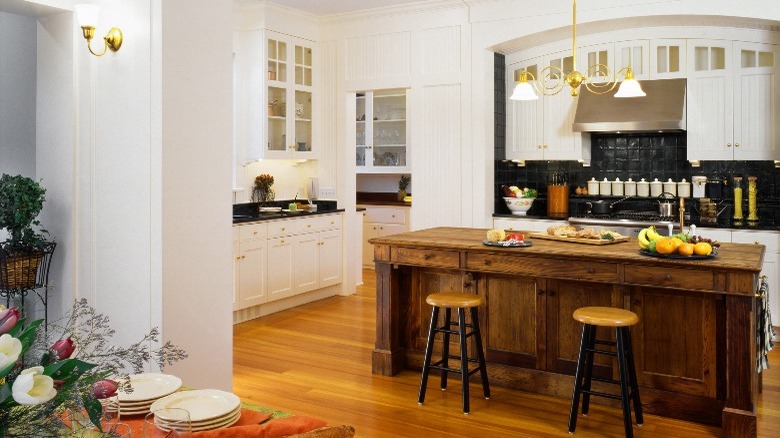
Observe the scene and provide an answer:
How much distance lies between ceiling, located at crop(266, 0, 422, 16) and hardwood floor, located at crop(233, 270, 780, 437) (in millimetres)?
3336

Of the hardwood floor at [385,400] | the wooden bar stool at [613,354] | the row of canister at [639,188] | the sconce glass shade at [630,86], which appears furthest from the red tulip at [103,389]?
the row of canister at [639,188]

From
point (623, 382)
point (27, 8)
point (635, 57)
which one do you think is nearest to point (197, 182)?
point (27, 8)

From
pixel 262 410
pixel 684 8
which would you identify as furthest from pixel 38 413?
pixel 684 8

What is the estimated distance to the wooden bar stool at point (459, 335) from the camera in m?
4.27

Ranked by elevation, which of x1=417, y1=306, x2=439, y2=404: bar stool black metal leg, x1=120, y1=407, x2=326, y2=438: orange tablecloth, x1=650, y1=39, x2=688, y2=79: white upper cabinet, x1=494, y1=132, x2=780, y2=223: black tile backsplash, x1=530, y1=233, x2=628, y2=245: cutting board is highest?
x1=650, y1=39, x2=688, y2=79: white upper cabinet

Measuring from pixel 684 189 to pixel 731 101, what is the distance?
932mm

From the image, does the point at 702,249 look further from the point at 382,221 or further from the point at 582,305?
the point at 382,221

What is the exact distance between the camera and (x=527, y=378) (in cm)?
462

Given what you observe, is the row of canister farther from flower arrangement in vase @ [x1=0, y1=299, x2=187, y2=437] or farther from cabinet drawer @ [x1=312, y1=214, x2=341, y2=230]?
flower arrangement in vase @ [x1=0, y1=299, x2=187, y2=437]

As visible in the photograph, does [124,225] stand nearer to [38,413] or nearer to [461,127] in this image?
[38,413]

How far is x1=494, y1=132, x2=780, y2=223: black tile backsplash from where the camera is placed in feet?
21.9

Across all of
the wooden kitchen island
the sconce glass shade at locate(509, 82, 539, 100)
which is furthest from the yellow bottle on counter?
the sconce glass shade at locate(509, 82, 539, 100)

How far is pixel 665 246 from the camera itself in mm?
3980

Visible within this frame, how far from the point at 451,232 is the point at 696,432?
2.17m
